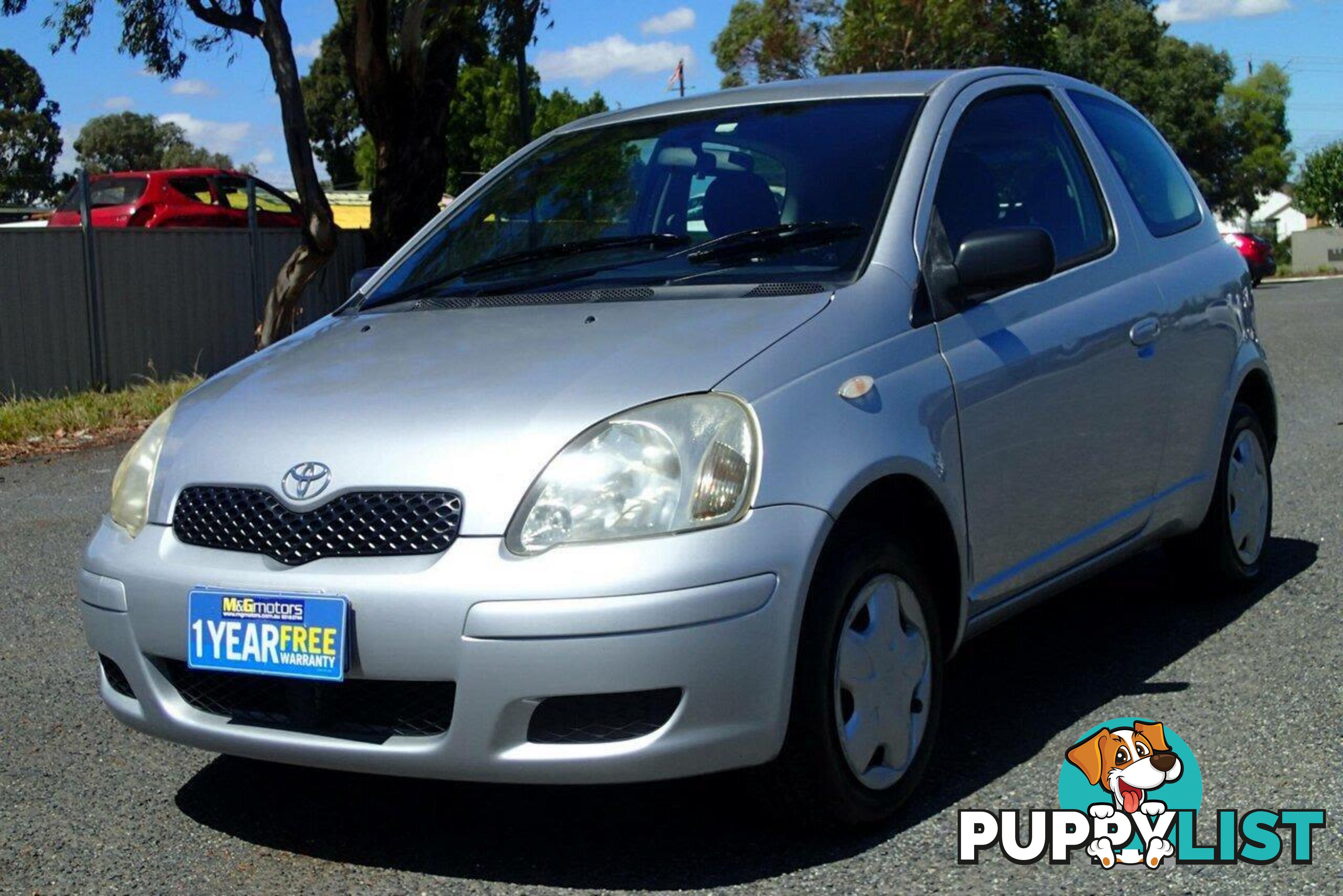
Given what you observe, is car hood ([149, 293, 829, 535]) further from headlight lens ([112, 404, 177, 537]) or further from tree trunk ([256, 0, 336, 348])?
tree trunk ([256, 0, 336, 348])

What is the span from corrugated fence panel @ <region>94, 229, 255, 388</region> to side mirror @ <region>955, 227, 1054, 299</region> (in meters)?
12.4

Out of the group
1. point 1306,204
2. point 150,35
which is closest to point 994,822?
point 150,35

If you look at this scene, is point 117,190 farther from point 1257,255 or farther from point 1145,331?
point 1257,255

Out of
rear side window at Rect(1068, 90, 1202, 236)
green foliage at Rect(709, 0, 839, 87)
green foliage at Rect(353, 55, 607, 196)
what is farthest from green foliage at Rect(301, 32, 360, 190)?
rear side window at Rect(1068, 90, 1202, 236)

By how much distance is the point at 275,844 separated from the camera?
3.63 metres

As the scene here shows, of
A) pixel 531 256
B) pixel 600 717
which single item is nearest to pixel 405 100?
pixel 531 256

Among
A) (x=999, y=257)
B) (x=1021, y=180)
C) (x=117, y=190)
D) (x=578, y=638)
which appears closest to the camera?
(x=578, y=638)

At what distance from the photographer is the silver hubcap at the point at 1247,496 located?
17.9 ft

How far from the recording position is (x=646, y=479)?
3.20 meters

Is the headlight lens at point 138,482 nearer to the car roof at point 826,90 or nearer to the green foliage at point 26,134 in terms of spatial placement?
the car roof at point 826,90

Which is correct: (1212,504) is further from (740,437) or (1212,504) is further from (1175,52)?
(1175,52)

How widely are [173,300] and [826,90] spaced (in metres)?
12.3

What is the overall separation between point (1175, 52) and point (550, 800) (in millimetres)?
64591

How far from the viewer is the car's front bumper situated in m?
3.08
